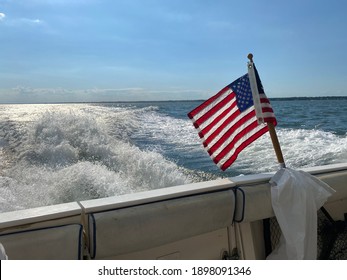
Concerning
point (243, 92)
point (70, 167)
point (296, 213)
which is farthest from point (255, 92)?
point (70, 167)

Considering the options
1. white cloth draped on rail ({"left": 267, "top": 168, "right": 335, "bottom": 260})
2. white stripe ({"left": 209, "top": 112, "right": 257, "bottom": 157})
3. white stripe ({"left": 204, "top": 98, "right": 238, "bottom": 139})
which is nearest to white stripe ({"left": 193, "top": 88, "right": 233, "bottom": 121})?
white stripe ({"left": 204, "top": 98, "right": 238, "bottom": 139})

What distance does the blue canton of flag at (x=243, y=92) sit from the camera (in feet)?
8.68

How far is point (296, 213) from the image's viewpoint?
2.34m

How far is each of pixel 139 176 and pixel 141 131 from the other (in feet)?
23.1

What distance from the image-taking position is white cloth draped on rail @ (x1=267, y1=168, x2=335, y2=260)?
231 centimetres

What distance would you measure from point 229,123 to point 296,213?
2.64 feet

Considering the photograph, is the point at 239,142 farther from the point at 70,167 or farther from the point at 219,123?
the point at 70,167

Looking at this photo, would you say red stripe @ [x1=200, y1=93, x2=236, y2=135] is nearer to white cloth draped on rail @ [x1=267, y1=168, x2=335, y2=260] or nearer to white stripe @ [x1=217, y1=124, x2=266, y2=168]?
white stripe @ [x1=217, y1=124, x2=266, y2=168]

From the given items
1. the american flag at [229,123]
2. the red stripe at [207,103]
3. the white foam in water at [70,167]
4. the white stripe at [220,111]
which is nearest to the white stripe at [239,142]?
the american flag at [229,123]

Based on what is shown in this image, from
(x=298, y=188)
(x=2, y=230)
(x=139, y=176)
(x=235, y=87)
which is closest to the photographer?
(x=2, y=230)

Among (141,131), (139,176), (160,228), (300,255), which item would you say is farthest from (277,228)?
(141,131)

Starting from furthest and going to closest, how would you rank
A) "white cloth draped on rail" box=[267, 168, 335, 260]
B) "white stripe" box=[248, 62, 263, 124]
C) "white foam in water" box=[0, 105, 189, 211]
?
"white foam in water" box=[0, 105, 189, 211] → "white stripe" box=[248, 62, 263, 124] → "white cloth draped on rail" box=[267, 168, 335, 260]

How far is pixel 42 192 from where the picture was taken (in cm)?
530

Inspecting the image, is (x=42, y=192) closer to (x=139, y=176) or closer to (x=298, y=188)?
(x=139, y=176)
